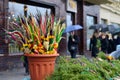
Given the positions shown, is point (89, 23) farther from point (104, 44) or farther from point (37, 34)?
point (37, 34)

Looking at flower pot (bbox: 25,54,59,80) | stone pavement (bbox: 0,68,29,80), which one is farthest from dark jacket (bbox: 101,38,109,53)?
flower pot (bbox: 25,54,59,80)

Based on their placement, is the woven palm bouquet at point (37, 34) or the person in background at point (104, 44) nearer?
the woven palm bouquet at point (37, 34)

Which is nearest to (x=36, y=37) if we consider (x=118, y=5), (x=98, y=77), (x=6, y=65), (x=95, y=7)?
(x=98, y=77)

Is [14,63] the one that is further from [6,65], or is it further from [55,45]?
[55,45]

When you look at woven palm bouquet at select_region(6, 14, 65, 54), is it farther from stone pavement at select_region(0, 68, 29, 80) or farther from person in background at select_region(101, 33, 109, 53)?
person in background at select_region(101, 33, 109, 53)

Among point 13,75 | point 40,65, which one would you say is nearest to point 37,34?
point 40,65

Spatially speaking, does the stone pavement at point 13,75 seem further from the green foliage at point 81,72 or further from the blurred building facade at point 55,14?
the green foliage at point 81,72

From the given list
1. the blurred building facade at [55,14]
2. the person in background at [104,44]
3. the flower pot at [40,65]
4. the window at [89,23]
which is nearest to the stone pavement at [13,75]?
the blurred building facade at [55,14]

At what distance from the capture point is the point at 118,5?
32.6 metres

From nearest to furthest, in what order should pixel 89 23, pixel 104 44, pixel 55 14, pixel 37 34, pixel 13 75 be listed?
1. pixel 37 34
2. pixel 13 75
3. pixel 55 14
4. pixel 104 44
5. pixel 89 23

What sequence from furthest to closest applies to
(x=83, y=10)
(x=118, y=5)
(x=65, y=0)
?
(x=118, y=5) < (x=83, y=10) < (x=65, y=0)

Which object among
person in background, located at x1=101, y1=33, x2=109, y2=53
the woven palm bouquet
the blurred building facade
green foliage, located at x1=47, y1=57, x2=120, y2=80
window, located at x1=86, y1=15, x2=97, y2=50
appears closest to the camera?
green foliage, located at x1=47, y1=57, x2=120, y2=80

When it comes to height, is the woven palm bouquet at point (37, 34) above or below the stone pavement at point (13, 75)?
above

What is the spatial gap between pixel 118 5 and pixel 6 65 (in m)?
21.2
